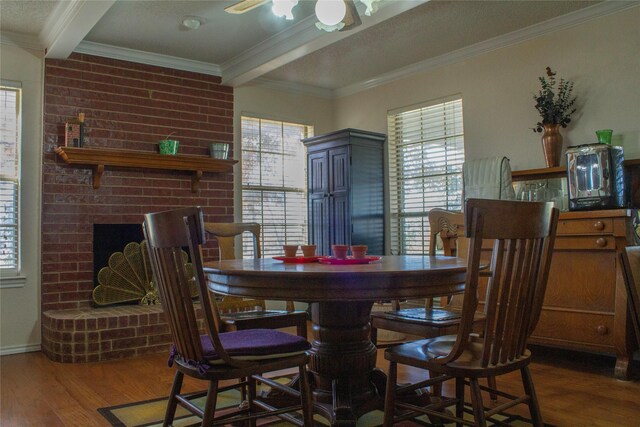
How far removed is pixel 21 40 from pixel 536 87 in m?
4.03

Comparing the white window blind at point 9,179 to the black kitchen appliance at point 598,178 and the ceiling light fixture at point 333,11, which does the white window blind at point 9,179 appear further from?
the black kitchen appliance at point 598,178

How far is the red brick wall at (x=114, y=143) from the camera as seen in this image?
407 cm

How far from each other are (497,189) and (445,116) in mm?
1058

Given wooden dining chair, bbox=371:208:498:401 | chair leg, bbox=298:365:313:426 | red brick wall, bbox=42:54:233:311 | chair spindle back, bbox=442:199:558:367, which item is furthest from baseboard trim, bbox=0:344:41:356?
chair spindle back, bbox=442:199:558:367

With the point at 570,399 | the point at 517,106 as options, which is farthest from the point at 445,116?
the point at 570,399

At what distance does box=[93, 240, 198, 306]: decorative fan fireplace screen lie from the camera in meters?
4.16

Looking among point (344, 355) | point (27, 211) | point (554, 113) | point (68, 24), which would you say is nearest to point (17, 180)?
point (27, 211)

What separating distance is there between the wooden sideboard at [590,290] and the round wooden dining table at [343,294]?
4.51 ft

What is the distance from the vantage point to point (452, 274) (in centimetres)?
171

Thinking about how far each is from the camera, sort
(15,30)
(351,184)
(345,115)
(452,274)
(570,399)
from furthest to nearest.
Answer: (345,115)
(351,184)
(15,30)
(570,399)
(452,274)

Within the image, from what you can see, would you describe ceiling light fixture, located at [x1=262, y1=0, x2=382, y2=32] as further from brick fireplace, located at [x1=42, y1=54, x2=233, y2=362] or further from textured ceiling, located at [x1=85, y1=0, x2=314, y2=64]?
brick fireplace, located at [x1=42, y1=54, x2=233, y2=362]

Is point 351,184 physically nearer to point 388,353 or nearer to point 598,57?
point 598,57

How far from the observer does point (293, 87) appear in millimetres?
5457

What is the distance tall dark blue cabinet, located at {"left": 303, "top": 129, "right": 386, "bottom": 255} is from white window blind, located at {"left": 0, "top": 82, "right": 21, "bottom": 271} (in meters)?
2.61
